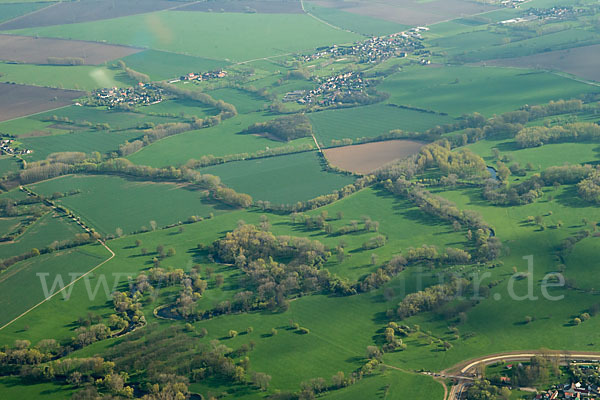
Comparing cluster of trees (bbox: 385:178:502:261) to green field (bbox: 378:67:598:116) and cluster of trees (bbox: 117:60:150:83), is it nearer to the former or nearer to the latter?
green field (bbox: 378:67:598:116)

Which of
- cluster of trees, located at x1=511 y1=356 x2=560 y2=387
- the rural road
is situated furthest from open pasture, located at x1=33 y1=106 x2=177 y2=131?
cluster of trees, located at x1=511 y1=356 x2=560 y2=387

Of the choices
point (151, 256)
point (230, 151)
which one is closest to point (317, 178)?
point (230, 151)

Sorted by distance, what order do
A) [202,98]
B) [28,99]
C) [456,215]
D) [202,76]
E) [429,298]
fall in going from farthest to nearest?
[202,76], [28,99], [202,98], [456,215], [429,298]

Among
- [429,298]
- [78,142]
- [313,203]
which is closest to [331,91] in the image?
[78,142]

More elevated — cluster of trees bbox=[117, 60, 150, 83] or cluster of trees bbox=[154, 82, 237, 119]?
cluster of trees bbox=[117, 60, 150, 83]

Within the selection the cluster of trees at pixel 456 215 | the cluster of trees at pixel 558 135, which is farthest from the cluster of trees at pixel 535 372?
the cluster of trees at pixel 558 135

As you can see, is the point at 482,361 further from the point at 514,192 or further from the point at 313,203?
the point at 313,203
